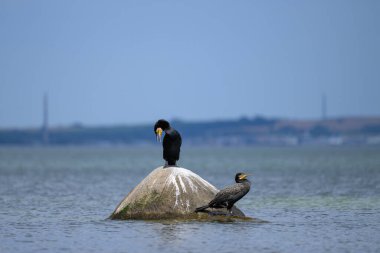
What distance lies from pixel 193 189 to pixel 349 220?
21.4 ft

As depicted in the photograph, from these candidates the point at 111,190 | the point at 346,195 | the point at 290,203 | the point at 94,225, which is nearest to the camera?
the point at 94,225

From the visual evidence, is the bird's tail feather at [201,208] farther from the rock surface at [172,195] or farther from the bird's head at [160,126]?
the bird's head at [160,126]

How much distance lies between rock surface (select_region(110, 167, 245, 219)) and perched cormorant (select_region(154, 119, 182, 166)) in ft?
1.47

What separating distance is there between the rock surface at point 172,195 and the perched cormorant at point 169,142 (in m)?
0.45

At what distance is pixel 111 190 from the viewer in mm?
54375

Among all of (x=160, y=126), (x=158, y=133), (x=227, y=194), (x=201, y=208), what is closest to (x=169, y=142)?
(x=158, y=133)

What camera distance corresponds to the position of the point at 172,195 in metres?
27.2

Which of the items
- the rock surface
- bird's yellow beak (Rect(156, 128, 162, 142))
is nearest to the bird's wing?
the rock surface

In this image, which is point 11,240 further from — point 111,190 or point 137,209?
point 111,190

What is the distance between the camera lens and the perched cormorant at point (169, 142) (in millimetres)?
28172

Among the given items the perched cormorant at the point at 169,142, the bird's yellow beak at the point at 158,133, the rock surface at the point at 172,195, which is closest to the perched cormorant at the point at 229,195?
the rock surface at the point at 172,195

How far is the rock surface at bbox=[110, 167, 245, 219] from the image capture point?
27.2 metres

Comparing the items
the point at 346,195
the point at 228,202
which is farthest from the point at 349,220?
the point at 346,195

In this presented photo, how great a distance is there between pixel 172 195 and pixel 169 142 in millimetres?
1936
